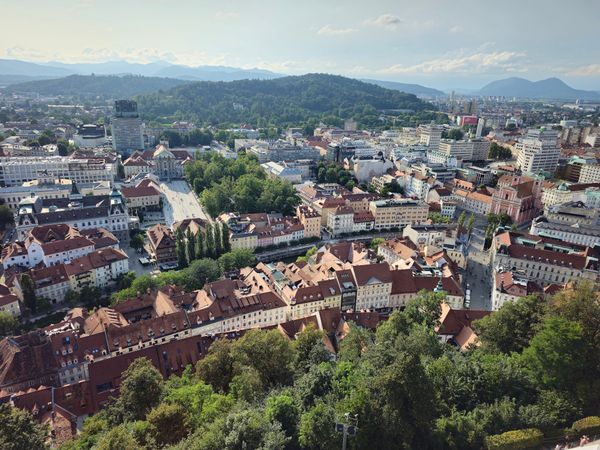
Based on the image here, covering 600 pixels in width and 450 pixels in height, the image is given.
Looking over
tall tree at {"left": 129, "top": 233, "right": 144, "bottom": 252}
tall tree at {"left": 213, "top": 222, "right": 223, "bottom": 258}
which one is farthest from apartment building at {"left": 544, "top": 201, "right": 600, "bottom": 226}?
tall tree at {"left": 129, "top": 233, "right": 144, "bottom": 252}

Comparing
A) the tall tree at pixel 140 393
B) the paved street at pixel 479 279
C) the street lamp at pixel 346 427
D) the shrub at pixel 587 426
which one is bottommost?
the paved street at pixel 479 279

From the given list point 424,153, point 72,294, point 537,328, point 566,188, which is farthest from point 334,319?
point 424,153

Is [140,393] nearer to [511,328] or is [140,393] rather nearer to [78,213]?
[511,328]

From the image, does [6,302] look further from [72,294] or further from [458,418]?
[458,418]

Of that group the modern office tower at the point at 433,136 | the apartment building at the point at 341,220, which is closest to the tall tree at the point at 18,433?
the apartment building at the point at 341,220

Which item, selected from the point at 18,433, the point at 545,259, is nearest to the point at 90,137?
the point at 18,433

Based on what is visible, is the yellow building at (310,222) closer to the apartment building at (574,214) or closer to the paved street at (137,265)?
the paved street at (137,265)
